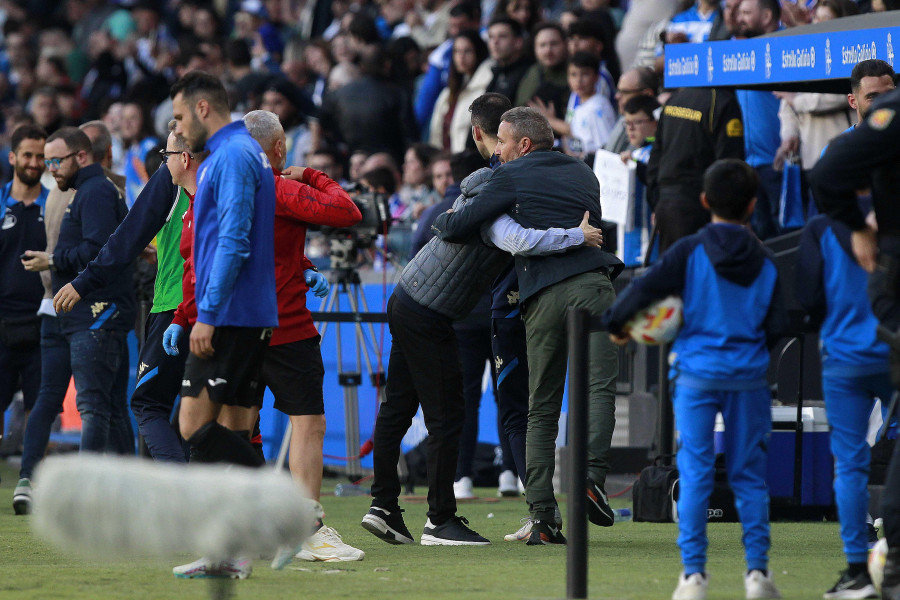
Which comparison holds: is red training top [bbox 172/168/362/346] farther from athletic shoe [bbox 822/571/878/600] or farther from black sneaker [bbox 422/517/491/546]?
athletic shoe [bbox 822/571/878/600]

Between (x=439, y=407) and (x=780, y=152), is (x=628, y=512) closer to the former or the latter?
(x=439, y=407)

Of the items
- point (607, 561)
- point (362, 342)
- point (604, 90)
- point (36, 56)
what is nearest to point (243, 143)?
point (607, 561)

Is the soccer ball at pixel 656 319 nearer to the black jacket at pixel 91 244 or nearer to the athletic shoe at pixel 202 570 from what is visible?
the athletic shoe at pixel 202 570

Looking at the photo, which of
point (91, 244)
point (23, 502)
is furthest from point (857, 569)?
point (23, 502)

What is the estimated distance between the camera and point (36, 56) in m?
21.7

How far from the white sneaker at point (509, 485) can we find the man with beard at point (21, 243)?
10.8 ft

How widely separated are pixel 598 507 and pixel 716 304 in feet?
7.30

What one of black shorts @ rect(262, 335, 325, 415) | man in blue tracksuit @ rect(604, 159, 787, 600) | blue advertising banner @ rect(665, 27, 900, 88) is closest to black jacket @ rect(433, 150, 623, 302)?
black shorts @ rect(262, 335, 325, 415)

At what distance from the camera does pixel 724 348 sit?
522 cm

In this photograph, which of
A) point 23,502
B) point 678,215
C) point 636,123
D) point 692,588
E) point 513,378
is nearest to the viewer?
point 692,588

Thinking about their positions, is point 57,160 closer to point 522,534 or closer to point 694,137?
point 522,534

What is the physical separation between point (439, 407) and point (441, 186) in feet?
15.1

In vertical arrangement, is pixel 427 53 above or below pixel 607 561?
above

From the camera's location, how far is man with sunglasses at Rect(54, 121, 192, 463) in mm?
7199
